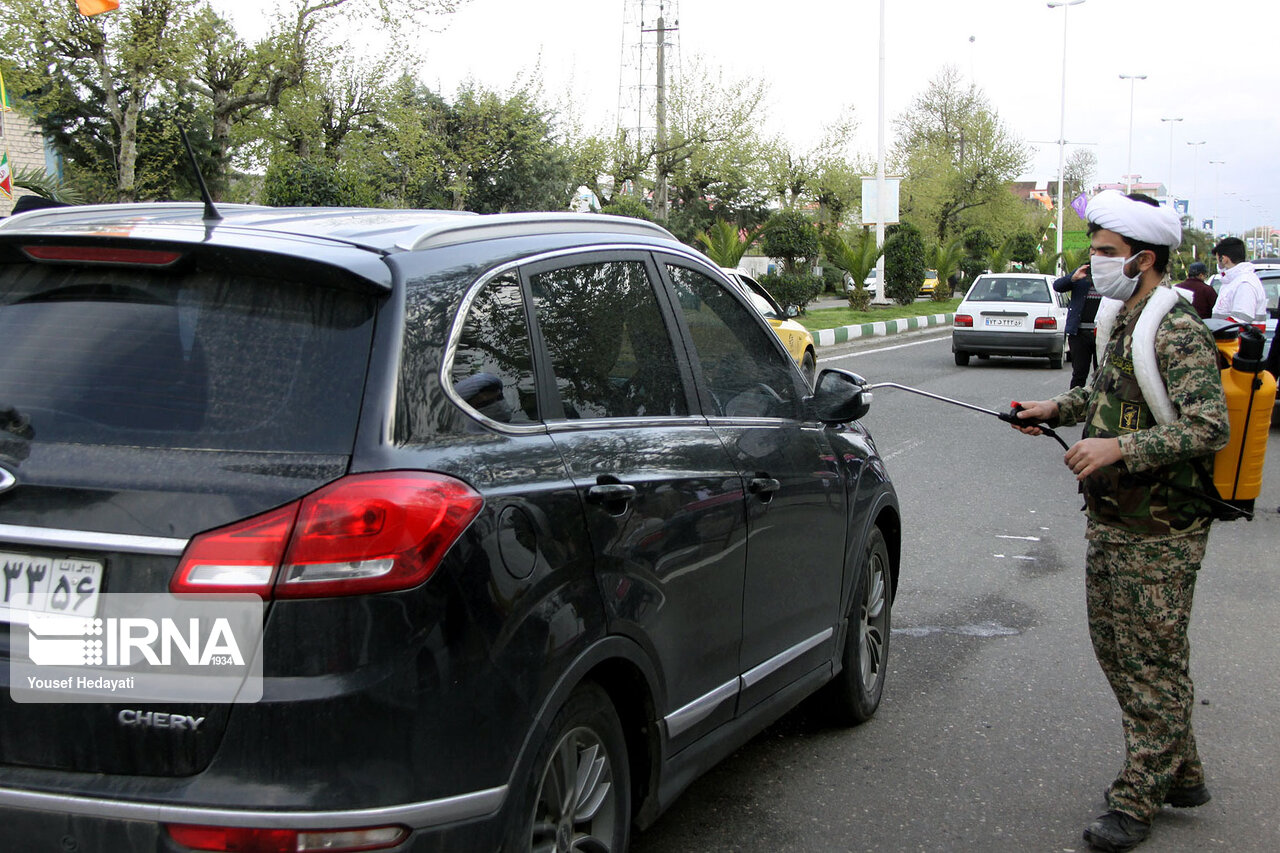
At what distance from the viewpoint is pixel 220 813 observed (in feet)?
6.68

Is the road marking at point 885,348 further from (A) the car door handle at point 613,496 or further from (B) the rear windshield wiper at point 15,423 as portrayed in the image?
(B) the rear windshield wiper at point 15,423

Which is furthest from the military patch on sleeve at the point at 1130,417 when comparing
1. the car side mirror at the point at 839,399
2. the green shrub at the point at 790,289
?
the green shrub at the point at 790,289

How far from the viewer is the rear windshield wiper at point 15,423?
7.59ft

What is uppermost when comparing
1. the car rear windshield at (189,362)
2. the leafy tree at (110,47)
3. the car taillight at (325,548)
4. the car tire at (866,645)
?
the leafy tree at (110,47)

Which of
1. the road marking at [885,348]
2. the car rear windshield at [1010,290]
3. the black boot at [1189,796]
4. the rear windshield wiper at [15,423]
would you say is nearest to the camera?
the rear windshield wiper at [15,423]

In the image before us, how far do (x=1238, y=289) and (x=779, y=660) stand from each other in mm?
9648

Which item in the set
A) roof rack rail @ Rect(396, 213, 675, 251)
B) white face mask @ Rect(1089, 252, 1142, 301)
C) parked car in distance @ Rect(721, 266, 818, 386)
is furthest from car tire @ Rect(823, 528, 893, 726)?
parked car in distance @ Rect(721, 266, 818, 386)

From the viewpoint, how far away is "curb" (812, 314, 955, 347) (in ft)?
80.3

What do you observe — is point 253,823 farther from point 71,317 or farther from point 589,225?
point 589,225

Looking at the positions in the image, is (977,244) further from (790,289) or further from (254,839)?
(254,839)

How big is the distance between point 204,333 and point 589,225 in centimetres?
116

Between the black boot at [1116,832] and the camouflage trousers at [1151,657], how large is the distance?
25mm

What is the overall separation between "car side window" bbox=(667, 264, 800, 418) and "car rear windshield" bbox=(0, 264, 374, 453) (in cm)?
134

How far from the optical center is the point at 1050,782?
13.2 feet
